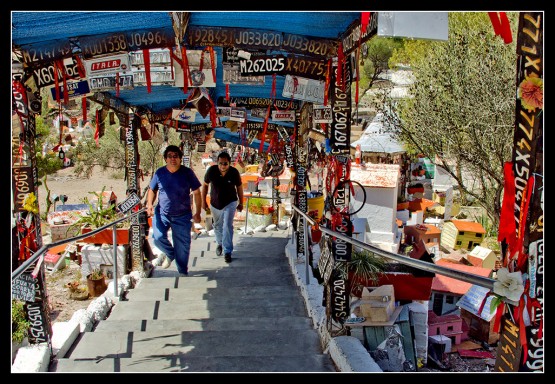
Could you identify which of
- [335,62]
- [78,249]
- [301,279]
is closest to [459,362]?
[301,279]

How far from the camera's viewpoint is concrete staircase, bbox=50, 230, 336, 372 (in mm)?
3877

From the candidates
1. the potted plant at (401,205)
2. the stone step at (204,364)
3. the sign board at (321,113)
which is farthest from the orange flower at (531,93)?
the potted plant at (401,205)

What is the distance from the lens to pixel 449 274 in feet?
7.99

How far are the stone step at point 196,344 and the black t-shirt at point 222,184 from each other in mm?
3013

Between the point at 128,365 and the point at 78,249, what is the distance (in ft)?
30.0

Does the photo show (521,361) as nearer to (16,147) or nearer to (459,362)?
(16,147)

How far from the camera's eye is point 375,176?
1527 centimetres

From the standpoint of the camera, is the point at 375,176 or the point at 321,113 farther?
the point at 375,176

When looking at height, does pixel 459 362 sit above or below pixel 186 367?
below

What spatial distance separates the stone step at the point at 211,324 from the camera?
4830 mm

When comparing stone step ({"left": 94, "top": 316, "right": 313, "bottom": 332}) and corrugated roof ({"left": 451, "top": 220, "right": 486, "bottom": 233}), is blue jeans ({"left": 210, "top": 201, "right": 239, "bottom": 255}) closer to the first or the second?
stone step ({"left": 94, "top": 316, "right": 313, "bottom": 332})

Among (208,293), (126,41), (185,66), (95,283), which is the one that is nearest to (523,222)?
(185,66)

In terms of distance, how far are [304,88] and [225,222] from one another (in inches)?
112

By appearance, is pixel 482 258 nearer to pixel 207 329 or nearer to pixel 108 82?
pixel 207 329
